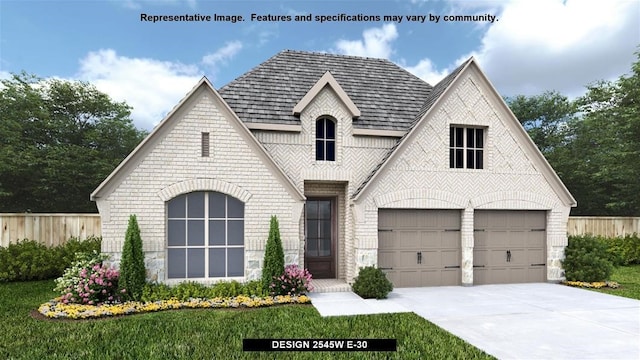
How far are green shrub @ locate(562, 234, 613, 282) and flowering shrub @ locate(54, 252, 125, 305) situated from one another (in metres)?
13.8

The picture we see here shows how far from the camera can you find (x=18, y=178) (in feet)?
77.6

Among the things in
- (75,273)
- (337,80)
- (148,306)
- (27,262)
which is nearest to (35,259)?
(27,262)

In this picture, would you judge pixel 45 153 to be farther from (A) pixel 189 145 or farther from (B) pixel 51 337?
(B) pixel 51 337

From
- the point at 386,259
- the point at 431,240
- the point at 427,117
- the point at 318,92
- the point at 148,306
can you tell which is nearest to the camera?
the point at 148,306

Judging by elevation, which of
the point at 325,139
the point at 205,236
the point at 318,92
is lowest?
the point at 205,236

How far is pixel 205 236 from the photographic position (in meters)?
10.5

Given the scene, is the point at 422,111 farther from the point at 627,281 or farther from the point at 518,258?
the point at 627,281

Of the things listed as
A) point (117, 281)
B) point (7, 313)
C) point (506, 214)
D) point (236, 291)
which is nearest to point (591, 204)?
point (506, 214)

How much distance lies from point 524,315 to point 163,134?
392 inches

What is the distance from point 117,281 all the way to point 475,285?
10.6m

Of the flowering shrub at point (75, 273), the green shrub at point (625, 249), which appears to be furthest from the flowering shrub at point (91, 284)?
the green shrub at point (625, 249)

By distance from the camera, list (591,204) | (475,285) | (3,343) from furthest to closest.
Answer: (591,204) < (475,285) < (3,343)
